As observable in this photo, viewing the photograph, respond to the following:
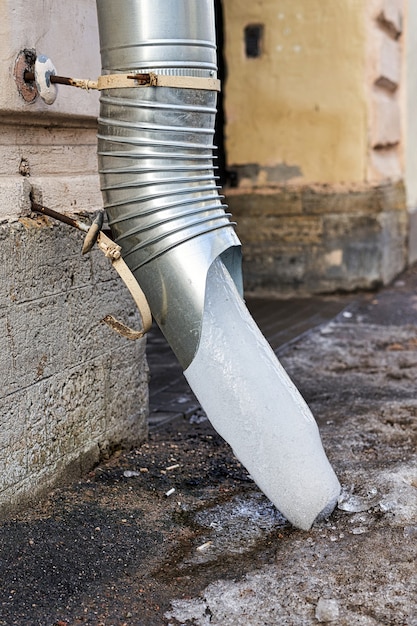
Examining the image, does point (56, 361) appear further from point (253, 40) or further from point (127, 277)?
point (253, 40)

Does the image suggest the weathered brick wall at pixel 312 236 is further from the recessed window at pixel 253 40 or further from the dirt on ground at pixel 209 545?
the dirt on ground at pixel 209 545

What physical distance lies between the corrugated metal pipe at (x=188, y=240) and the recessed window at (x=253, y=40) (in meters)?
4.61

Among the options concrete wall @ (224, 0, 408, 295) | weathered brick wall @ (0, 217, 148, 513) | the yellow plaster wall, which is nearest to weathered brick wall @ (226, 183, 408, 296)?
concrete wall @ (224, 0, 408, 295)

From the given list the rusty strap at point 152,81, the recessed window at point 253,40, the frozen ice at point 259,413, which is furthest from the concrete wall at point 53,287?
the recessed window at point 253,40

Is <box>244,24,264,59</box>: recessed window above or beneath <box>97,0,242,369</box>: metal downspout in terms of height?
above

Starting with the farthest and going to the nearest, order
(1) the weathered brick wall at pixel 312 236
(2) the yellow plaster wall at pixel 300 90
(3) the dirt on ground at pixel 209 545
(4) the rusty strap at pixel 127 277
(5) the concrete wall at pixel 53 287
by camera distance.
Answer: (1) the weathered brick wall at pixel 312 236 → (2) the yellow plaster wall at pixel 300 90 → (5) the concrete wall at pixel 53 287 → (4) the rusty strap at pixel 127 277 → (3) the dirt on ground at pixel 209 545

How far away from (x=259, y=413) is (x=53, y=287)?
81 cm

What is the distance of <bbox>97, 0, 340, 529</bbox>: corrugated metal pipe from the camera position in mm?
2463

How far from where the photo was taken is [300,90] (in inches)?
271

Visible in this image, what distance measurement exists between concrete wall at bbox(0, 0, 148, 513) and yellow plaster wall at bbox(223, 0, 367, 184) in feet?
13.5

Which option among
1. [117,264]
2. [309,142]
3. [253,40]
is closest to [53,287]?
[117,264]

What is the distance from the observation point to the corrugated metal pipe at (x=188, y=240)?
97.0 inches

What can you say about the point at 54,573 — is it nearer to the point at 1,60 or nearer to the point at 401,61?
the point at 1,60

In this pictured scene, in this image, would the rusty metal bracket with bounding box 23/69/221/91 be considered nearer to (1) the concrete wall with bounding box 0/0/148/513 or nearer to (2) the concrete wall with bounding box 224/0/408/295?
(1) the concrete wall with bounding box 0/0/148/513
